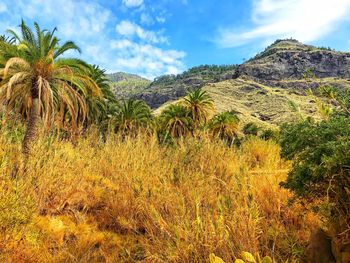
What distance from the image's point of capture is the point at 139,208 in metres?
5.09

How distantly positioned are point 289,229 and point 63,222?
3380 millimetres

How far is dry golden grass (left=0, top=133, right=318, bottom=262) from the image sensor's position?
351cm

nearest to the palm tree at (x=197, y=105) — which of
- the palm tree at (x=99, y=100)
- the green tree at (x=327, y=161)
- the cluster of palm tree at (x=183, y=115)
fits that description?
the cluster of palm tree at (x=183, y=115)

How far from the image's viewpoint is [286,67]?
154375 millimetres

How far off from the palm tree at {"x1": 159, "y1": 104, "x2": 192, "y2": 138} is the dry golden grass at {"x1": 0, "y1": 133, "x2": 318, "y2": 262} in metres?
28.3

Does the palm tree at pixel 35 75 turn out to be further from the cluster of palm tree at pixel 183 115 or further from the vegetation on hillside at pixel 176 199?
the cluster of palm tree at pixel 183 115

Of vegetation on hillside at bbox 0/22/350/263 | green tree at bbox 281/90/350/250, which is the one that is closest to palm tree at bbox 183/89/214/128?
vegetation on hillside at bbox 0/22/350/263

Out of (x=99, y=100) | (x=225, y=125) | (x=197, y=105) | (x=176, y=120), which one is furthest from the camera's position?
(x=225, y=125)

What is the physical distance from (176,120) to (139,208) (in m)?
31.1

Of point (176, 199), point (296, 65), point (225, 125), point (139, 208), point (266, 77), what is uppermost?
point (296, 65)

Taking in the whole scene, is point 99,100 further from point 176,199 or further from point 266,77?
point 266,77

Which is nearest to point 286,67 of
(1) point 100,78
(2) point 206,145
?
(1) point 100,78

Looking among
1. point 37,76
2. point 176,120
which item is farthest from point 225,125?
point 37,76

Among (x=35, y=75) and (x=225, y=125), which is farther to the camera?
(x=225, y=125)
